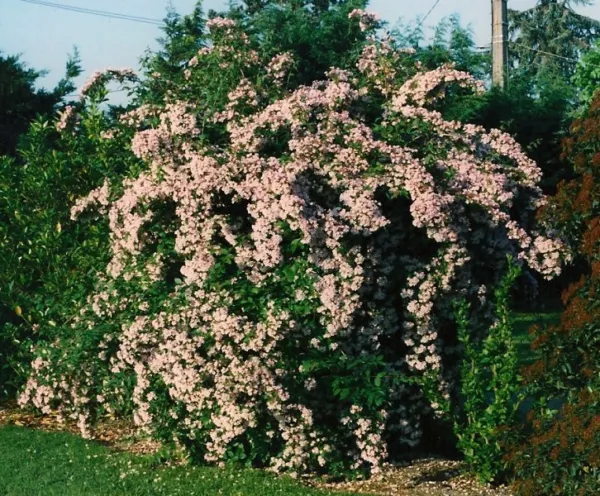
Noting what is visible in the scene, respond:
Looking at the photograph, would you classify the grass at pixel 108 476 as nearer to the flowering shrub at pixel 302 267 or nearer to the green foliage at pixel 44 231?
the flowering shrub at pixel 302 267

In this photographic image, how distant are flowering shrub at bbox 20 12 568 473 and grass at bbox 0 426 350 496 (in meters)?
0.27

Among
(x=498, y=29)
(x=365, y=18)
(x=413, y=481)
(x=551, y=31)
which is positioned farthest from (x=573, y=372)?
(x=551, y=31)

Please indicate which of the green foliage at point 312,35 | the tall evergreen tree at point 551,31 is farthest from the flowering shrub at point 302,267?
the tall evergreen tree at point 551,31

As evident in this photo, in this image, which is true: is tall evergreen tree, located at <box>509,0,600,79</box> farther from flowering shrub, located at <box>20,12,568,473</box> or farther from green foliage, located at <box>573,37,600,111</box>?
flowering shrub, located at <box>20,12,568,473</box>

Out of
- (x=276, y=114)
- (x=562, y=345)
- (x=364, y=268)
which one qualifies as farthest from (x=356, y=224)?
(x=562, y=345)

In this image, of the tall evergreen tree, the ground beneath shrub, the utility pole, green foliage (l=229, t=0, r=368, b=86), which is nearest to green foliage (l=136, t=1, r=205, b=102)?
green foliage (l=229, t=0, r=368, b=86)

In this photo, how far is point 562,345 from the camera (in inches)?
227

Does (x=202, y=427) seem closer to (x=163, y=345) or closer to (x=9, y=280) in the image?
(x=163, y=345)

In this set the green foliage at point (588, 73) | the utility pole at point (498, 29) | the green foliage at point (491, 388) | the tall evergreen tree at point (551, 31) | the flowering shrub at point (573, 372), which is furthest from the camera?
the tall evergreen tree at point (551, 31)

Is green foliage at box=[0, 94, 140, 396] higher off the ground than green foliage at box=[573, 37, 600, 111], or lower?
lower

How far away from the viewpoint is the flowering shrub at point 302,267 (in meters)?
6.69

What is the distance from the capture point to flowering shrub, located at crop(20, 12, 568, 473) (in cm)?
669

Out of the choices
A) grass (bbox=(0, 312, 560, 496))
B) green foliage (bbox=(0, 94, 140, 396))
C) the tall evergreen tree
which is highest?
the tall evergreen tree

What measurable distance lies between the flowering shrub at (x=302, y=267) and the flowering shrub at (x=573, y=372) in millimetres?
915
